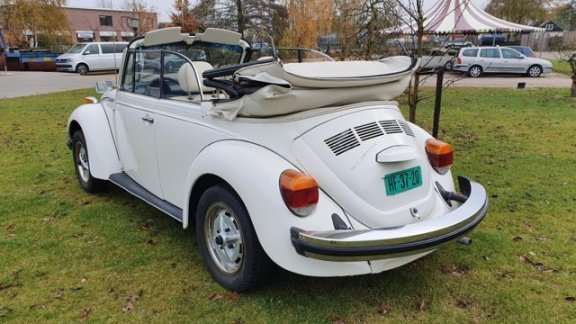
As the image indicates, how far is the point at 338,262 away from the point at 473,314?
3.44ft

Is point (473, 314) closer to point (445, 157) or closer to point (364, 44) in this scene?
point (445, 157)

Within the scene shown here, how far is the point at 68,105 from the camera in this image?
12.6 metres

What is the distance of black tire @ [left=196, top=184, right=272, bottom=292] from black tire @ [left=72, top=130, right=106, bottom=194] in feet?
7.87

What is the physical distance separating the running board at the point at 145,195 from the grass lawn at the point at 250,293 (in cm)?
36

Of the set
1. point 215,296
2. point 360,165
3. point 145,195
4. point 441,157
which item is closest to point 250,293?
point 215,296

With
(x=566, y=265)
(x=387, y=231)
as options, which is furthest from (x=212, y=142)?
(x=566, y=265)

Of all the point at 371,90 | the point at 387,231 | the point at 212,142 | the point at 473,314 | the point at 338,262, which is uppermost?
the point at 371,90

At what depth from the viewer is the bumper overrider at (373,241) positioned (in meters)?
2.52

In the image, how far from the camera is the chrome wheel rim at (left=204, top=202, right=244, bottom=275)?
123 inches

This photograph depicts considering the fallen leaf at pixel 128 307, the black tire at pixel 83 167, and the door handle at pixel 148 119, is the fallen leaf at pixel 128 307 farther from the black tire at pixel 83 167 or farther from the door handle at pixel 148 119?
the black tire at pixel 83 167

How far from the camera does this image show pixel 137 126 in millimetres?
4270

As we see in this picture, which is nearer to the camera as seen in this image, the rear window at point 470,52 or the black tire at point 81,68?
the rear window at point 470,52

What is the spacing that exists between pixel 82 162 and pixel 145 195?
5.27 ft

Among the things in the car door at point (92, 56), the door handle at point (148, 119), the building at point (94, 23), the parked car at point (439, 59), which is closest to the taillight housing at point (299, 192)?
the door handle at point (148, 119)
